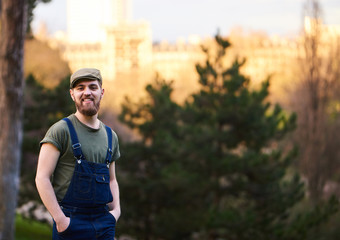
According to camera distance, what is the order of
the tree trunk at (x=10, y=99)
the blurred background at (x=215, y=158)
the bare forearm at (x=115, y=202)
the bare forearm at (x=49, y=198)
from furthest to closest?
the blurred background at (x=215, y=158), the tree trunk at (x=10, y=99), the bare forearm at (x=115, y=202), the bare forearm at (x=49, y=198)

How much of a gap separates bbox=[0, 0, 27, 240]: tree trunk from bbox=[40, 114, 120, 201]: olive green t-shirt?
18.2 ft

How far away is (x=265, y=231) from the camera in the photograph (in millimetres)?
14430

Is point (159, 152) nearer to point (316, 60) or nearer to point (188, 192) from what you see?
point (188, 192)

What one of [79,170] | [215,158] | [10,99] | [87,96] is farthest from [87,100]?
[215,158]

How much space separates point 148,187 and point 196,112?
266 centimetres

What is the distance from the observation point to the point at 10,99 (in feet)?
27.3

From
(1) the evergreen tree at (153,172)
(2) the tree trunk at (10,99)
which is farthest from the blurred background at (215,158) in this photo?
(2) the tree trunk at (10,99)

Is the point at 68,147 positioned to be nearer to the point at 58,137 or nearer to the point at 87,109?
the point at 58,137

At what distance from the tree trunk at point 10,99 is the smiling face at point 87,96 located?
5.53 m

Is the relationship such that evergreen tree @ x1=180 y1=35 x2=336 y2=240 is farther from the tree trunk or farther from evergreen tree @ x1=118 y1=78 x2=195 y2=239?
the tree trunk

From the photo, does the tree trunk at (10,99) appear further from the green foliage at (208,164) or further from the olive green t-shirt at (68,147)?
the green foliage at (208,164)

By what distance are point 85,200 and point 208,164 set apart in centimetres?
1276

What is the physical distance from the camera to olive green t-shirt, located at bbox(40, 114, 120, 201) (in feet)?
9.48

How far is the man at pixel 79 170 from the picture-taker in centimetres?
287
